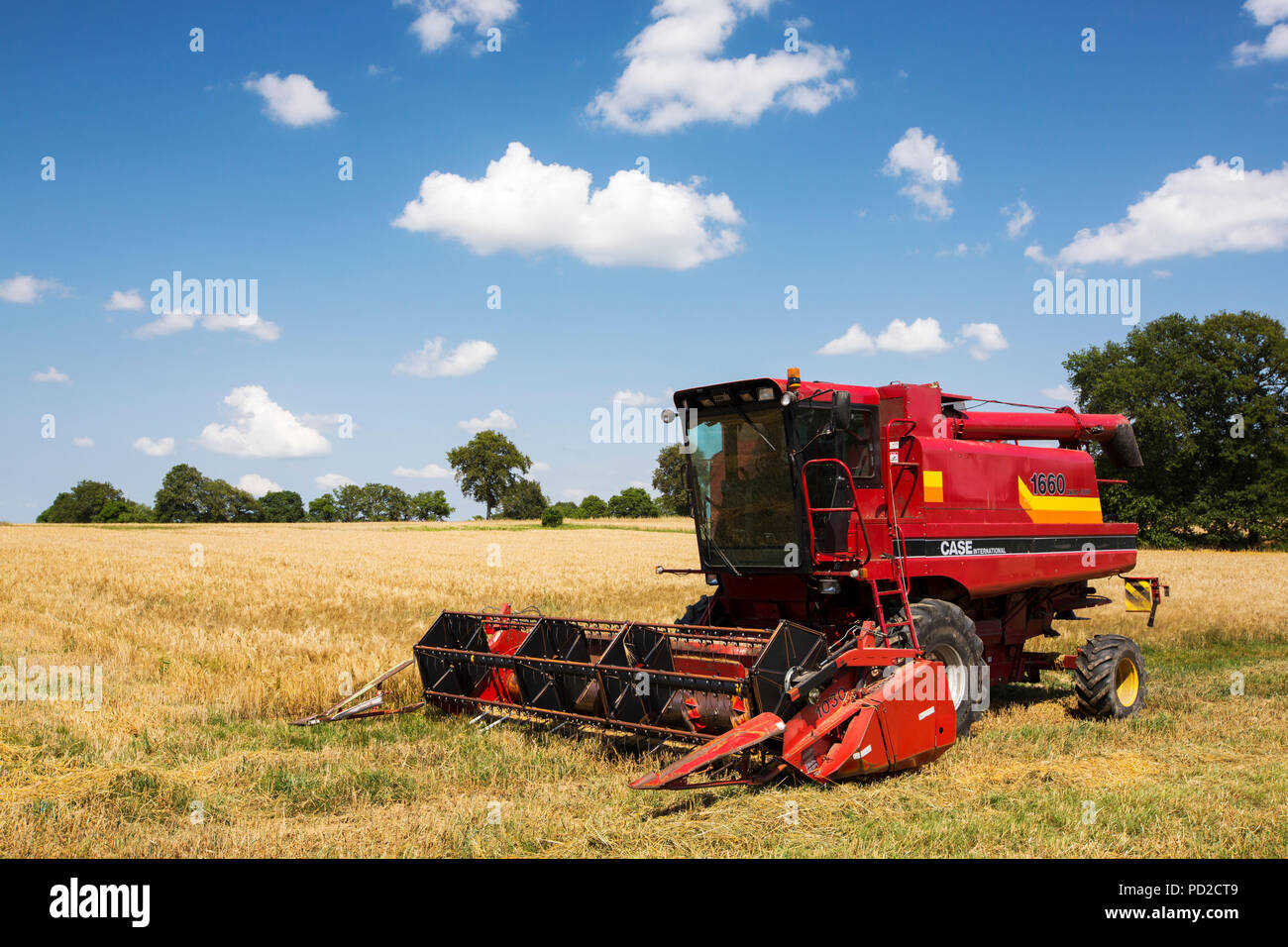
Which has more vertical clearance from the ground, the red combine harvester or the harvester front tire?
the red combine harvester

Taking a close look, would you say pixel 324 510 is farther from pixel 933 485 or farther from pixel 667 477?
pixel 933 485

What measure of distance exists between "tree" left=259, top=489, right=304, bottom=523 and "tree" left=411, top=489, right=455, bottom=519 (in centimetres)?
1623

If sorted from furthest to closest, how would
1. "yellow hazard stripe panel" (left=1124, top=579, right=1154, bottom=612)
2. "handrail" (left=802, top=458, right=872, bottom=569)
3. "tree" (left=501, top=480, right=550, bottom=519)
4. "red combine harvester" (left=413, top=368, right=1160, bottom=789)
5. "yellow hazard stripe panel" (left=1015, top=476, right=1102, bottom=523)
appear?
1. "tree" (left=501, top=480, right=550, bottom=519)
2. "yellow hazard stripe panel" (left=1124, top=579, right=1154, bottom=612)
3. "yellow hazard stripe panel" (left=1015, top=476, right=1102, bottom=523)
4. "handrail" (left=802, top=458, right=872, bottom=569)
5. "red combine harvester" (left=413, top=368, right=1160, bottom=789)

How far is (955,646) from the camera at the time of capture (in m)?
7.27

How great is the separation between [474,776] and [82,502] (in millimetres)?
105804

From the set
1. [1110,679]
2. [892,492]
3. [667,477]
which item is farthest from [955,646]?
[667,477]

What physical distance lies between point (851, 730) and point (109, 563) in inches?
749

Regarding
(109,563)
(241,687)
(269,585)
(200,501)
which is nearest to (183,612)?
(269,585)

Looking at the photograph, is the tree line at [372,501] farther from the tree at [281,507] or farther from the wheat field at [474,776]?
the wheat field at [474,776]

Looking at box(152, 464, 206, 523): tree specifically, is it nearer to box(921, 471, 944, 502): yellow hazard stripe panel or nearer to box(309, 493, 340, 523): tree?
box(309, 493, 340, 523): tree

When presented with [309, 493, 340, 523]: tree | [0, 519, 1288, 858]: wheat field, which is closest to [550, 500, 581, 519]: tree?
[309, 493, 340, 523]: tree

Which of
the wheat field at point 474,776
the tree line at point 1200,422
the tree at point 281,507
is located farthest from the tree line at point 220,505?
the wheat field at point 474,776

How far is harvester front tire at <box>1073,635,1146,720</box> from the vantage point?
8.29m
